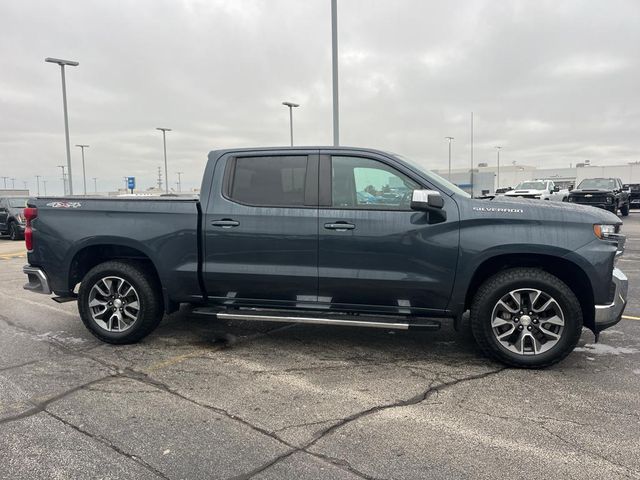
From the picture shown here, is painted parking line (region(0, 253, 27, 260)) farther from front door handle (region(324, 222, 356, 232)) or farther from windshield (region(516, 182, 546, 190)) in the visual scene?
windshield (region(516, 182, 546, 190))

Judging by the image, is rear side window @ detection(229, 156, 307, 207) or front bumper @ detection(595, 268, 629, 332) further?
rear side window @ detection(229, 156, 307, 207)

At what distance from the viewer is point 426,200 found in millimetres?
4277

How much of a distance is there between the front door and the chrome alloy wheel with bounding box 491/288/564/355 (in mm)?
513

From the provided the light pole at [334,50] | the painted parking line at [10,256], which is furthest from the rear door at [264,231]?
the painted parking line at [10,256]

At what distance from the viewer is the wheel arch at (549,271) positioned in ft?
14.4

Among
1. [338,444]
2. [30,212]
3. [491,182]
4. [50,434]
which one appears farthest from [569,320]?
[491,182]

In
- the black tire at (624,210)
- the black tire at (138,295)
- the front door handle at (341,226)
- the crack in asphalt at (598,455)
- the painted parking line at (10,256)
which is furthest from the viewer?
the black tire at (624,210)

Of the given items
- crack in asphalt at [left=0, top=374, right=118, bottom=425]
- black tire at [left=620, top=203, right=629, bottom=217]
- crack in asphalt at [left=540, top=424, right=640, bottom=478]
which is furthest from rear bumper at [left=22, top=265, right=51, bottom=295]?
black tire at [left=620, top=203, right=629, bottom=217]

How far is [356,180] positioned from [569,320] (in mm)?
2222

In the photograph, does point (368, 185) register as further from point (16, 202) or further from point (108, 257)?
point (16, 202)

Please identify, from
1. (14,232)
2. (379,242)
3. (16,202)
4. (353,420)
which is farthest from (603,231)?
(16,202)

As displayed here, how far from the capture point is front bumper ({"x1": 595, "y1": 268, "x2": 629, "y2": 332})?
4273 millimetres

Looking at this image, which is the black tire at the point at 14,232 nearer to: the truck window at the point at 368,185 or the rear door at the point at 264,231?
the rear door at the point at 264,231

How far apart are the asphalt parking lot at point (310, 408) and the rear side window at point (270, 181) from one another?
151 centimetres
